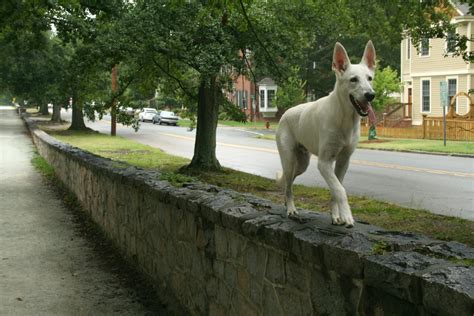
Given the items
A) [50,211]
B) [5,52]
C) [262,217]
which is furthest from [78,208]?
[5,52]

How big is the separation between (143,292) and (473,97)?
3323 centimetres

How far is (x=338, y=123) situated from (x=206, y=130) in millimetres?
13088

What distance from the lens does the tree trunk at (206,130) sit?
16562 mm

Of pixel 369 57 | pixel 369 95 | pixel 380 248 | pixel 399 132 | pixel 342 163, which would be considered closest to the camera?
pixel 380 248

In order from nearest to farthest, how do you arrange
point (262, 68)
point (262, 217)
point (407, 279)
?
point (407, 279) < point (262, 217) < point (262, 68)

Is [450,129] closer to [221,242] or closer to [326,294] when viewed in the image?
[221,242]

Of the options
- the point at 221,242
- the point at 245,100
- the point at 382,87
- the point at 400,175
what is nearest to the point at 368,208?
the point at 221,242

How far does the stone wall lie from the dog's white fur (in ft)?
0.66

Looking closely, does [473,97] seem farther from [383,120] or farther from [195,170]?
[195,170]

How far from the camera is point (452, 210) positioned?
36.1ft

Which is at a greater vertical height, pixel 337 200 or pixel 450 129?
pixel 450 129

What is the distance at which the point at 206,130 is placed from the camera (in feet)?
54.9

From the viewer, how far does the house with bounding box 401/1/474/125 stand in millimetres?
36250

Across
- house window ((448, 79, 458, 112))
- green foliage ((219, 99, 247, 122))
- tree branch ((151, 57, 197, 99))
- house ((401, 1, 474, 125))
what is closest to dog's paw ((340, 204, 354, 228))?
tree branch ((151, 57, 197, 99))
